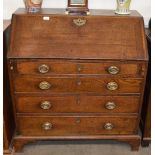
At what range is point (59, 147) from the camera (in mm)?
2160

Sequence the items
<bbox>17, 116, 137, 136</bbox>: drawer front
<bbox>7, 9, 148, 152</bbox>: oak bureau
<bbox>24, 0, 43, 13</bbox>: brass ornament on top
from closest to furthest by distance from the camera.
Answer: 1. <bbox>7, 9, 148, 152</bbox>: oak bureau
2. <bbox>24, 0, 43, 13</bbox>: brass ornament on top
3. <bbox>17, 116, 137, 136</bbox>: drawer front

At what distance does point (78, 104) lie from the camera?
6.36ft

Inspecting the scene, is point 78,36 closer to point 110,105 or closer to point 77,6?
point 77,6

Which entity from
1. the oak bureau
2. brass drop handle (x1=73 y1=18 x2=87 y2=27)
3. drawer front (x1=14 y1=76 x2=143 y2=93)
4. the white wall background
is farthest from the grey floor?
the white wall background

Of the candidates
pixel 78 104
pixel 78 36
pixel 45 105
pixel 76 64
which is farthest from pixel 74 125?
pixel 78 36

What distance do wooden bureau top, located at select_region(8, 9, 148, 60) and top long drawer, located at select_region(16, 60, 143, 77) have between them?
0.18ft

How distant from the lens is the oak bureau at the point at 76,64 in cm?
179

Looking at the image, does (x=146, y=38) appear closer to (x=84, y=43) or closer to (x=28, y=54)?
(x=84, y=43)

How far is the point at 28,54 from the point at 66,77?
32 centimetres

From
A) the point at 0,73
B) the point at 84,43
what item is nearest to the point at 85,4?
the point at 84,43

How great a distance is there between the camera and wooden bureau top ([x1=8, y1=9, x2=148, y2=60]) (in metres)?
1.79

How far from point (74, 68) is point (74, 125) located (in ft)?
1.65

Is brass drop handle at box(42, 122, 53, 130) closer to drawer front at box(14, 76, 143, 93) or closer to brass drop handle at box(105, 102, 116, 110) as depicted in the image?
drawer front at box(14, 76, 143, 93)

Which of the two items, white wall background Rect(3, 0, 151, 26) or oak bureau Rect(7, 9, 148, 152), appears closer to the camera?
oak bureau Rect(7, 9, 148, 152)
